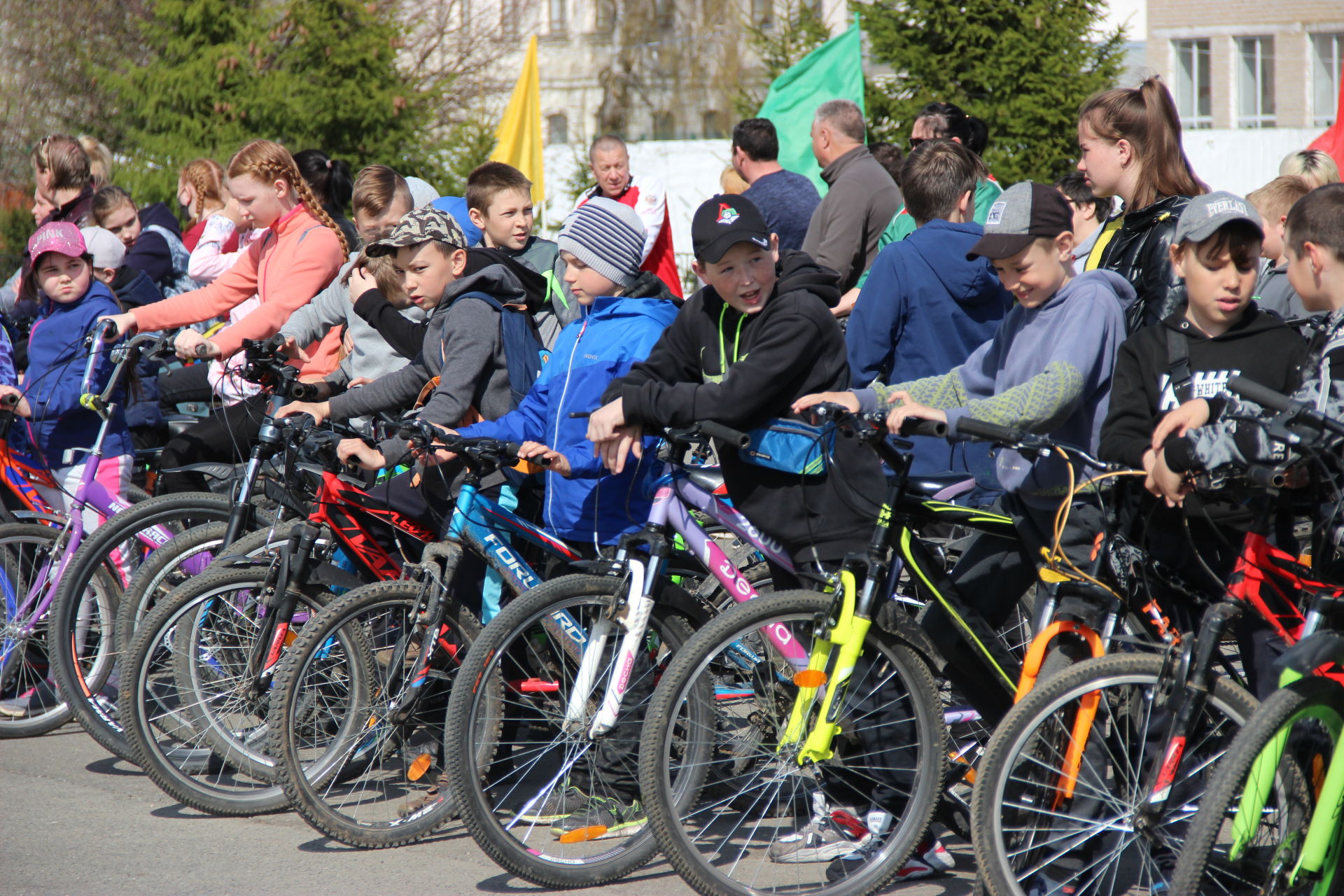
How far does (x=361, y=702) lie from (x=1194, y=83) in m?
32.9

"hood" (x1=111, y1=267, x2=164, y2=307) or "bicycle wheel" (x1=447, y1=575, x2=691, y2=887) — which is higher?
"hood" (x1=111, y1=267, x2=164, y2=307)

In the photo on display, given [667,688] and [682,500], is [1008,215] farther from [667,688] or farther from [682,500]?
[667,688]

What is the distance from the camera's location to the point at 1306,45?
31453 mm

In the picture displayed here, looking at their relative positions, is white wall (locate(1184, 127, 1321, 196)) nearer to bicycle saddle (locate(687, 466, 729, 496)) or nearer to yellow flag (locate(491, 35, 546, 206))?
yellow flag (locate(491, 35, 546, 206))

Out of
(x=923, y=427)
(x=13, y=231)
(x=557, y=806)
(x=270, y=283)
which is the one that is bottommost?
(x=557, y=806)

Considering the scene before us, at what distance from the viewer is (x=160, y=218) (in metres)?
9.41

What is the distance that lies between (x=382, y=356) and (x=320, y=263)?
0.54 m

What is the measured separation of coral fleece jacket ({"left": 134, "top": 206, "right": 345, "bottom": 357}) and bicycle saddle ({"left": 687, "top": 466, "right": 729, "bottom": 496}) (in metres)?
2.34

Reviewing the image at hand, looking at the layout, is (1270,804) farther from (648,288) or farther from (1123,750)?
(648,288)

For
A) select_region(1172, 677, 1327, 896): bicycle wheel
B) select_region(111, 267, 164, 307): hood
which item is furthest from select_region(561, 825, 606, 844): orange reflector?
select_region(111, 267, 164, 307): hood

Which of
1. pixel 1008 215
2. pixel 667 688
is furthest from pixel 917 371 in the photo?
pixel 667 688

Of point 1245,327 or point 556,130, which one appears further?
point 556,130

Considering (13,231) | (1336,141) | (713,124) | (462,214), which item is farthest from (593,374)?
(713,124)

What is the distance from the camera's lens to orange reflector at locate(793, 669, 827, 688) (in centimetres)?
365
